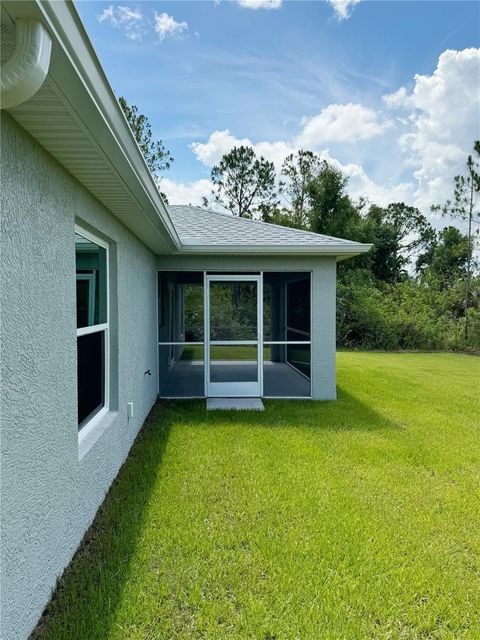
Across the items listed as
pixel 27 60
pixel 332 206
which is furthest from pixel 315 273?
pixel 332 206

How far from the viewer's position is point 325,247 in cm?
766

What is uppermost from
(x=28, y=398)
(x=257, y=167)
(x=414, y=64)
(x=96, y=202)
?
(x=257, y=167)

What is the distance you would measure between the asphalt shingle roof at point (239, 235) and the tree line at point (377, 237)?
23.2ft

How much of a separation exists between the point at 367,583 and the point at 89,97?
3.42 m

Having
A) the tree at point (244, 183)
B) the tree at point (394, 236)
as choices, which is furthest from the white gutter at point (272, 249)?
the tree at point (244, 183)

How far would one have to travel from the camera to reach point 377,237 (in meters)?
29.5

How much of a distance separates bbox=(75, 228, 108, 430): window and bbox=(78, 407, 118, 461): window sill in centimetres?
5

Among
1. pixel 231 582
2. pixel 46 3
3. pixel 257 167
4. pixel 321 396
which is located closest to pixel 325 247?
pixel 321 396

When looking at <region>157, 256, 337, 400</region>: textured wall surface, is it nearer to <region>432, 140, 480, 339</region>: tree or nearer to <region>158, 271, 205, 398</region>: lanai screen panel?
<region>158, 271, 205, 398</region>: lanai screen panel

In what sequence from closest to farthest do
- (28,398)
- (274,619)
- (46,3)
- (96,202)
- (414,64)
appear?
(46,3) < (28,398) < (274,619) < (96,202) < (414,64)

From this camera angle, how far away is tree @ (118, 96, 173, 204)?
25.3 metres

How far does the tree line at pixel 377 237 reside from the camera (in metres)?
18.6

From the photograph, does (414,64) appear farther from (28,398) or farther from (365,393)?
(28,398)

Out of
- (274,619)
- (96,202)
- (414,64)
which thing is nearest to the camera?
(274,619)
